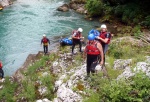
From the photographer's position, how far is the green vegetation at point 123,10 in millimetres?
24966

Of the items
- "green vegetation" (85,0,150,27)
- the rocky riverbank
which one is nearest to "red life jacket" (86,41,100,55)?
"green vegetation" (85,0,150,27)

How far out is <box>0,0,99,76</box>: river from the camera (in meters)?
20.3

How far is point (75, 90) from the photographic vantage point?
8852mm

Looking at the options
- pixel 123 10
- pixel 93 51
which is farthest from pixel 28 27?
pixel 93 51

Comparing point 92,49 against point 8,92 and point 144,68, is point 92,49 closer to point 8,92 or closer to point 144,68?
point 144,68

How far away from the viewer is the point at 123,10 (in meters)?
26.5

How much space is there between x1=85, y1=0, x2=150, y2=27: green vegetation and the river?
6.01 feet

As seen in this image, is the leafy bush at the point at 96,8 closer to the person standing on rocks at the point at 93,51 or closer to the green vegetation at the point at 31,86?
the green vegetation at the point at 31,86

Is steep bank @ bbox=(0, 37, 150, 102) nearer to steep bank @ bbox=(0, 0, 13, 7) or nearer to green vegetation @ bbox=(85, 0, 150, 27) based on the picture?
green vegetation @ bbox=(85, 0, 150, 27)

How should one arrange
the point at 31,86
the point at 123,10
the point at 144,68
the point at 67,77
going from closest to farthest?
1. the point at 144,68
2. the point at 67,77
3. the point at 31,86
4. the point at 123,10

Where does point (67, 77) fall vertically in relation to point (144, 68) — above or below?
below

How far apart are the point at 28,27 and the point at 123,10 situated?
33.4ft

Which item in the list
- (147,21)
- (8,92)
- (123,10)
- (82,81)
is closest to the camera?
(82,81)

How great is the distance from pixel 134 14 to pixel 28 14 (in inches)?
523
